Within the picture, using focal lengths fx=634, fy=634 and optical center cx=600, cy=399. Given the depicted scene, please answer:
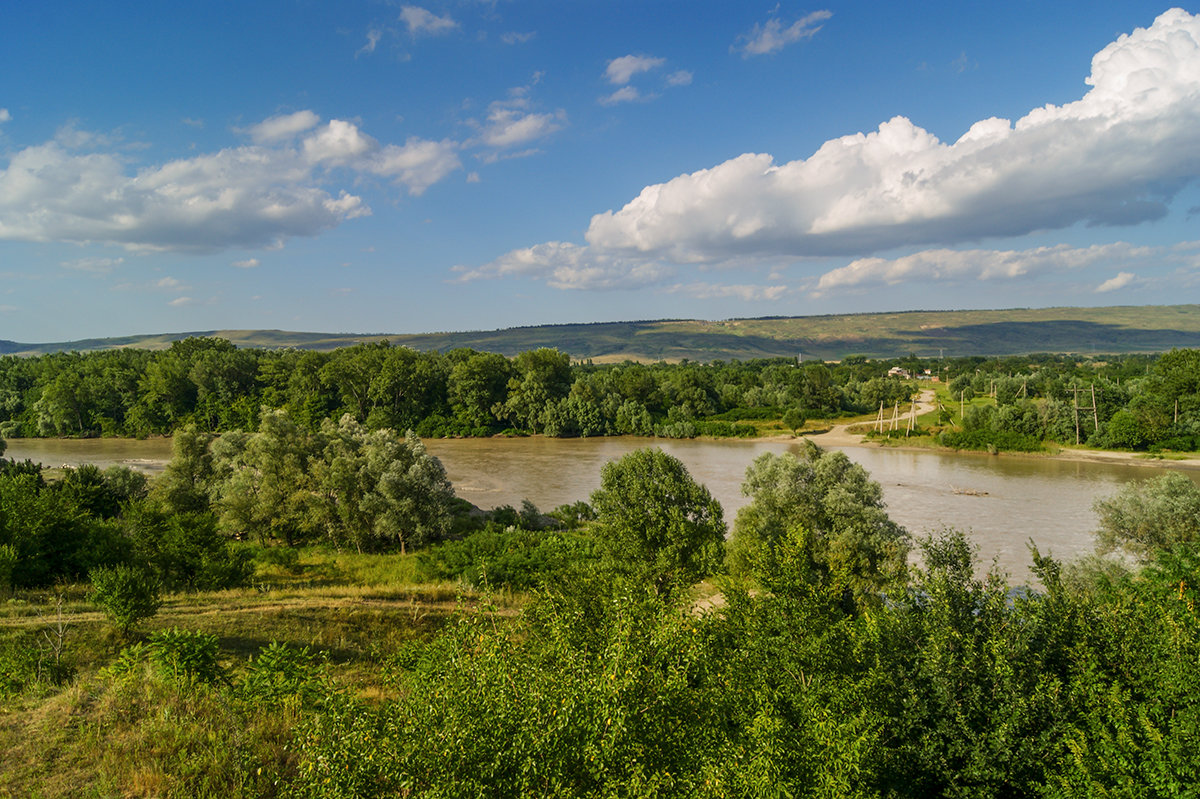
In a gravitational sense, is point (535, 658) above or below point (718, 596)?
above

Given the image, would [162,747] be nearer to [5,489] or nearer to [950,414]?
[5,489]

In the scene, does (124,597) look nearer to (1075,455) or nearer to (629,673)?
(629,673)

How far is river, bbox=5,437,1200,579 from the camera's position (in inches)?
1364

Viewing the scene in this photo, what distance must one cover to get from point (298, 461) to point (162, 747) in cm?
2516

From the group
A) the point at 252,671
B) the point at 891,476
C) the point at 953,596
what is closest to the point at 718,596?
the point at 953,596

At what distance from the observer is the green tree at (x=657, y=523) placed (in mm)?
20172

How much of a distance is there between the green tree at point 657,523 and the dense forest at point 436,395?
172 ft

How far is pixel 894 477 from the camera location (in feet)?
164

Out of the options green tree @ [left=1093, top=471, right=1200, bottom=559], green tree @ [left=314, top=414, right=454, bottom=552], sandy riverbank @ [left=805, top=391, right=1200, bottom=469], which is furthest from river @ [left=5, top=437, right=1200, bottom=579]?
green tree @ [left=314, top=414, right=454, bottom=552]

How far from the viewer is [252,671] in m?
11.2

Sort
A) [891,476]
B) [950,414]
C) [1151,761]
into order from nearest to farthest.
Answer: [1151,761], [891,476], [950,414]

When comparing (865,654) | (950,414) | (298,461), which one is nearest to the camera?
(865,654)

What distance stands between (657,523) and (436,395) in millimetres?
66192

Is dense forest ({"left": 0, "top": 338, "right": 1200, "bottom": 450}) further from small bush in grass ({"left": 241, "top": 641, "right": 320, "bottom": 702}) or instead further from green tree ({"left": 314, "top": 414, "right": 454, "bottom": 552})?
small bush in grass ({"left": 241, "top": 641, "right": 320, "bottom": 702})
